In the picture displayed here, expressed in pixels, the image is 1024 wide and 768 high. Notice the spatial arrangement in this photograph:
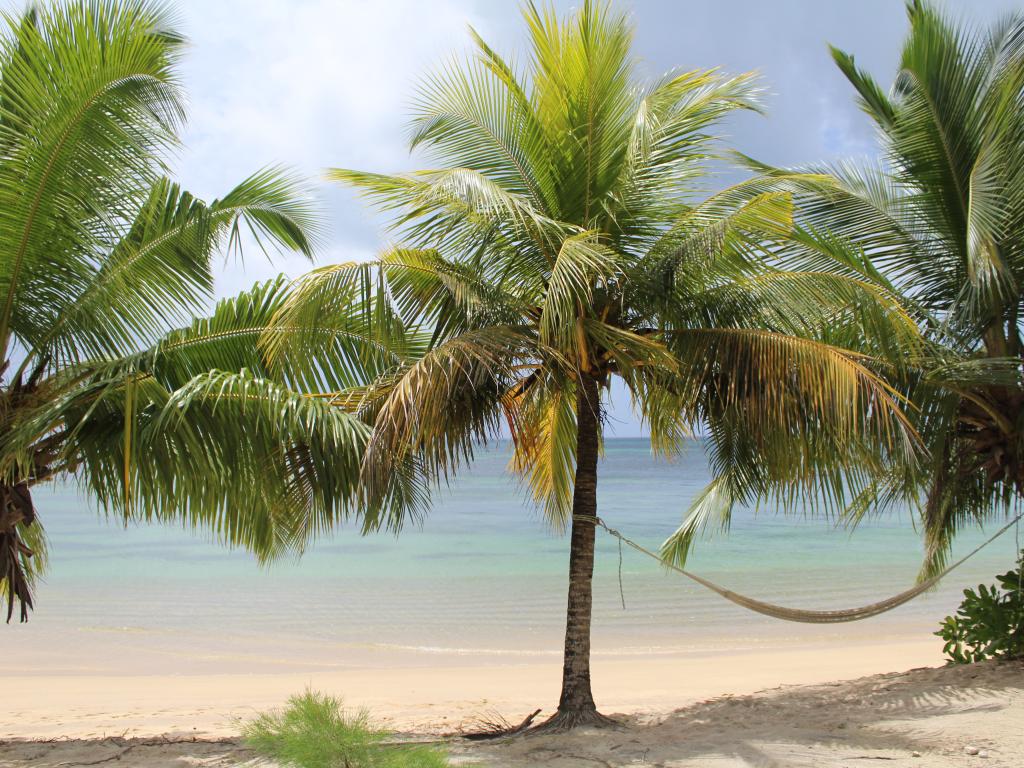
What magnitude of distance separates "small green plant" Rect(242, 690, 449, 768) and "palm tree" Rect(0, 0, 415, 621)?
62.8 inches

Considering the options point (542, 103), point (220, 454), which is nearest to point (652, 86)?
point (542, 103)

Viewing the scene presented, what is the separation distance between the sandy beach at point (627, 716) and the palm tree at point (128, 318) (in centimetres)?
153

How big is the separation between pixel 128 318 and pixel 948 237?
20.2 ft

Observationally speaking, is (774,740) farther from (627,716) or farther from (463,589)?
(463,589)

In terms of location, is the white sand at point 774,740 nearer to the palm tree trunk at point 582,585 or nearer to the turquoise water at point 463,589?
the palm tree trunk at point 582,585

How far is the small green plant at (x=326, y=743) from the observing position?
3635 millimetres

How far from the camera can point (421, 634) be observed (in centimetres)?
1232

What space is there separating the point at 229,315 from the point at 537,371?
211 centimetres

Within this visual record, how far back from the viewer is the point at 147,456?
514 cm

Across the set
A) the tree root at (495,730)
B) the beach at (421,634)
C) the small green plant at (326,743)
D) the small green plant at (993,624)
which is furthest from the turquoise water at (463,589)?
the small green plant at (326,743)

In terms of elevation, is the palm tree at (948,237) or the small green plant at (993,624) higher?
the palm tree at (948,237)

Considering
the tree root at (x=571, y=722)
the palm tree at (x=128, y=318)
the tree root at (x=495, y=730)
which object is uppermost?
the palm tree at (x=128, y=318)

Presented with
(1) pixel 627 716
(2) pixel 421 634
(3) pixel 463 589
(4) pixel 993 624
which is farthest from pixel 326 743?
(3) pixel 463 589

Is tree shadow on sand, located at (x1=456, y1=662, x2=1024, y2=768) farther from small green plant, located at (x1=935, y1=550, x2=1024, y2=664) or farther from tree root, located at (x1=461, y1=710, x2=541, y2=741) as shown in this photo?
tree root, located at (x1=461, y1=710, x2=541, y2=741)
